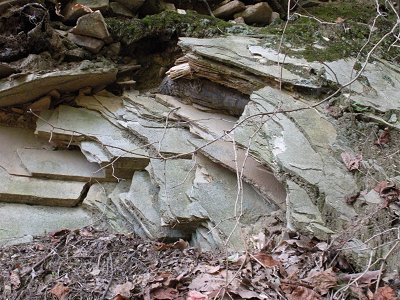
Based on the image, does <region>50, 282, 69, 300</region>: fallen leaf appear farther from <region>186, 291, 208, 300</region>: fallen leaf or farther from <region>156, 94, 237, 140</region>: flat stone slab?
<region>156, 94, 237, 140</region>: flat stone slab

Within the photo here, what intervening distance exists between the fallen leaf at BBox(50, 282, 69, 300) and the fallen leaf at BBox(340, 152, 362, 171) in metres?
1.96

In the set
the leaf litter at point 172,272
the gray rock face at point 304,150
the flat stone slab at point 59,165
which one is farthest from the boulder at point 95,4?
the leaf litter at point 172,272

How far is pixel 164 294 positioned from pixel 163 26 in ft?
9.24

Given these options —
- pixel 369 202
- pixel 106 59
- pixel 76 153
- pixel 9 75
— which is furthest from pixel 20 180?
pixel 369 202

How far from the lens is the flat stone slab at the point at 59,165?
4.26 m

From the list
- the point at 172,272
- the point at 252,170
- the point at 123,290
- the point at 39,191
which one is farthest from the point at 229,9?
the point at 123,290

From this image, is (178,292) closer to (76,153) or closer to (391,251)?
(391,251)

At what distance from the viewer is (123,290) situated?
2.80 metres

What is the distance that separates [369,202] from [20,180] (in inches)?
116

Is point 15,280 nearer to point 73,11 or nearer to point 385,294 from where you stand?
point 385,294

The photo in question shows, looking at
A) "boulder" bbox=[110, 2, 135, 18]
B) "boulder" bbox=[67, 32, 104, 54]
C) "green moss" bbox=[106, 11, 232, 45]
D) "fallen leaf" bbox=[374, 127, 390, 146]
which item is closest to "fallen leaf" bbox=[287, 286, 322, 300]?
"fallen leaf" bbox=[374, 127, 390, 146]

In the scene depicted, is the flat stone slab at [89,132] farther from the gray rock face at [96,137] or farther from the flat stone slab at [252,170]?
the flat stone slab at [252,170]

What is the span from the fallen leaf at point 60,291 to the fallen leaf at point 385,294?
1783 millimetres

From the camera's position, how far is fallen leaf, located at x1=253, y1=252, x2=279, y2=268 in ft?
8.95
